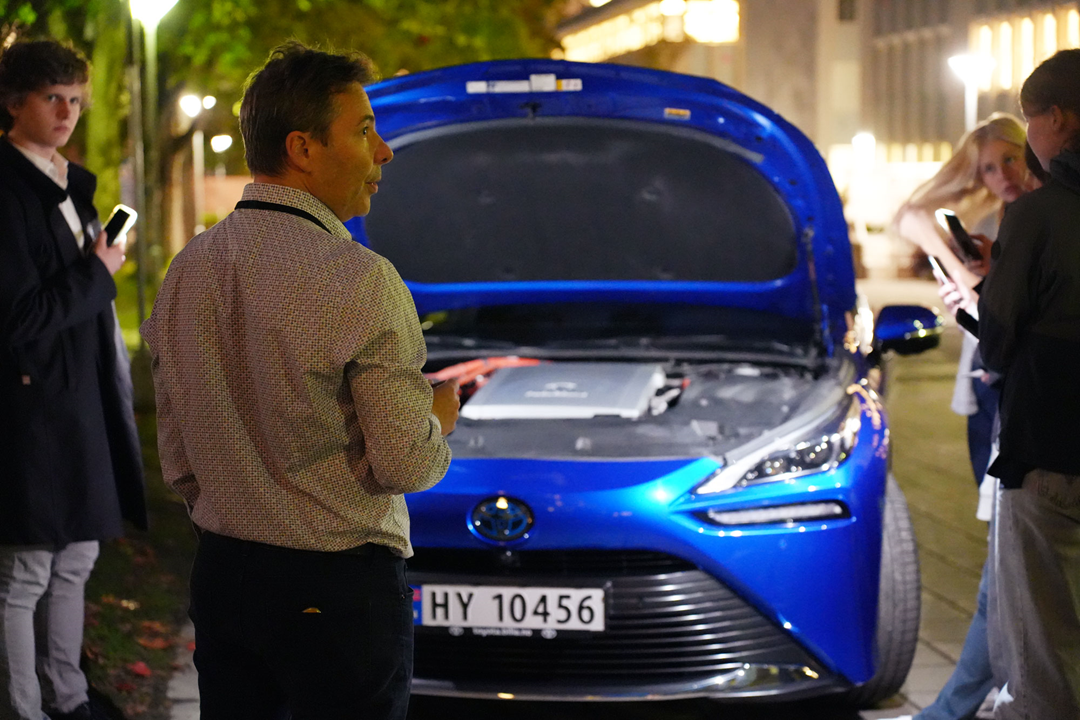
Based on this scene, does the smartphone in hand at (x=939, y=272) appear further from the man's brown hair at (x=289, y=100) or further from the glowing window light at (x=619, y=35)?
the glowing window light at (x=619, y=35)

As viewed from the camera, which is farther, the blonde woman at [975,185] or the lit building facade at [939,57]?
the lit building facade at [939,57]

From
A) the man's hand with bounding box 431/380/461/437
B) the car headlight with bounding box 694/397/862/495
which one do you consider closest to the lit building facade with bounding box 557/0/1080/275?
the car headlight with bounding box 694/397/862/495

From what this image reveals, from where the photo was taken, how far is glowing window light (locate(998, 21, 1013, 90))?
5294 cm

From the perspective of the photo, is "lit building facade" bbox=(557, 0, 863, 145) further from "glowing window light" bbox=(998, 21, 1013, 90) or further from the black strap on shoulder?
the black strap on shoulder

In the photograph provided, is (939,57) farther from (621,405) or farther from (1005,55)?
(621,405)

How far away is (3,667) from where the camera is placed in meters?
3.17

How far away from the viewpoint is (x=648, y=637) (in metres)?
3.27

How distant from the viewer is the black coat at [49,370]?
10.2ft

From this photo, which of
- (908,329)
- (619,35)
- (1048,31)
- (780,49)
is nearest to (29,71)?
(908,329)

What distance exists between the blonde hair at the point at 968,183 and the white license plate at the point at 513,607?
5.72 ft

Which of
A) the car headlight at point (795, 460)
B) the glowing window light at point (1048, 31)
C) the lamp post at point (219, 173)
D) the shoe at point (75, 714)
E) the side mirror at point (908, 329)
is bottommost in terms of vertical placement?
the lamp post at point (219, 173)

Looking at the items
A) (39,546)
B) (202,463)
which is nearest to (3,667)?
(39,546)

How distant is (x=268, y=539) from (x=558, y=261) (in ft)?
9.48

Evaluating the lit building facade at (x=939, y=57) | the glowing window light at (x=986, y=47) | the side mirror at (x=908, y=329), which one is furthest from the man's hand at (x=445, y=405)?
the glowing window light at (x=986, y=47)
